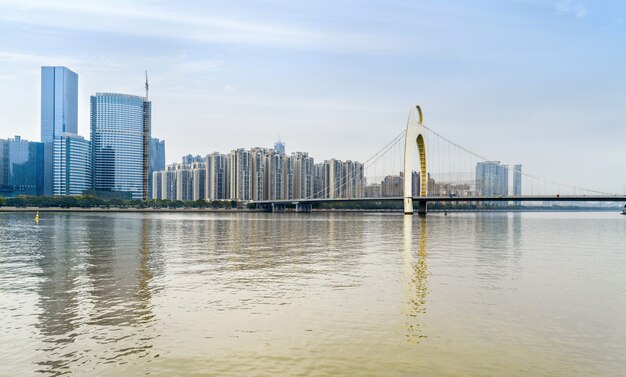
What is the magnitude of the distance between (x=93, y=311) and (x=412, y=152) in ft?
370

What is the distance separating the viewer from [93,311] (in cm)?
1442

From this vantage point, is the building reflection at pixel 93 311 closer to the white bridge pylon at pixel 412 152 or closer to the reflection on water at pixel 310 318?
the reflection on water at pixel 310 318

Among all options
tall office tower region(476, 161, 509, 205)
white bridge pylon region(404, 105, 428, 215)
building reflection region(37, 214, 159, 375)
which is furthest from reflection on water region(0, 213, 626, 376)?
tall office tower region(476, 161, 509, 205)

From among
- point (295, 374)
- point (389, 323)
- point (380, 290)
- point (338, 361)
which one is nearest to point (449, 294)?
point (380, 290)

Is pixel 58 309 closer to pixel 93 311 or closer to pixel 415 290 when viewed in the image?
pixel 93 311

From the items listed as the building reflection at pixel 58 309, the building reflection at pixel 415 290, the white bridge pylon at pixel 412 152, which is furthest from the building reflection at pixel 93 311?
the white bridge pylon at pixel 412 152

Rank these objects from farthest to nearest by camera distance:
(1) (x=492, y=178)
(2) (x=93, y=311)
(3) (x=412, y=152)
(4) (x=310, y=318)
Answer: (1) (x=492, y=178), (3) (x=412, y=152), (2) (x=93, y=311), (4) (x=310, y=318)

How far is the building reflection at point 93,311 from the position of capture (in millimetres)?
10516

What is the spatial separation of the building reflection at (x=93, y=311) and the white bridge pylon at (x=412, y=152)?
312 feet

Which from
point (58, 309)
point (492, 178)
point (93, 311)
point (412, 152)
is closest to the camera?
point (93, 311)

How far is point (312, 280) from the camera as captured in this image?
2069cm

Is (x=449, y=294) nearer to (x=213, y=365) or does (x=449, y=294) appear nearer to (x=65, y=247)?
(x=213, y=365)

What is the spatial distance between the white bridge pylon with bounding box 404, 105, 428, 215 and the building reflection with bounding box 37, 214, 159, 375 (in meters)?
95.1

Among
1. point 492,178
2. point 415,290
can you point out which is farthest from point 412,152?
point 415,290
